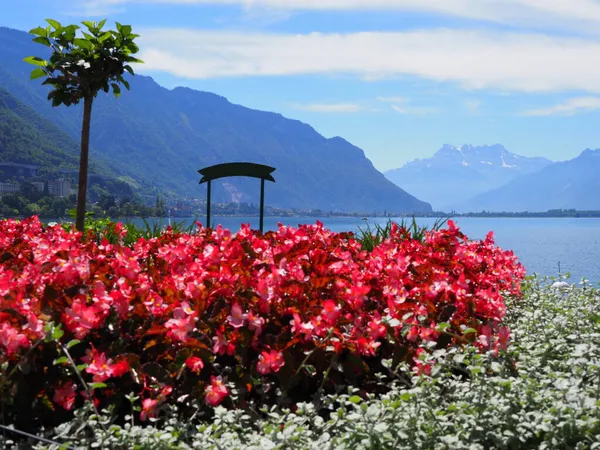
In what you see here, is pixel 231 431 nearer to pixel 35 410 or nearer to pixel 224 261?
pixel 35 410

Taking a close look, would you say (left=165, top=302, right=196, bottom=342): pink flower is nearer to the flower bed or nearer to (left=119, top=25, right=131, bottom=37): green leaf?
the flower bed

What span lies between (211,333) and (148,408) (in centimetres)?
48

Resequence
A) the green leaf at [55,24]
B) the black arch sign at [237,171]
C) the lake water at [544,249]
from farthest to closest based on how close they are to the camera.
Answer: the black arch sign at [237,171]
the green leaf at [55,24]
the lake water at [544,249]

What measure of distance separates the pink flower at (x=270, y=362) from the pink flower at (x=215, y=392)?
0.18 metres

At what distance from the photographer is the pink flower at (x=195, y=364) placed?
292cm

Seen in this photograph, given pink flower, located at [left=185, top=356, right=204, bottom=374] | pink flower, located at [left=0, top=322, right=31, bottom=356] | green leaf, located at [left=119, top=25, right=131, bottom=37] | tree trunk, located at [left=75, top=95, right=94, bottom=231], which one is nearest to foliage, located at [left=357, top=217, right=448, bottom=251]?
tree trunk, located at [left=75, top=95, right=94, bottom=231]

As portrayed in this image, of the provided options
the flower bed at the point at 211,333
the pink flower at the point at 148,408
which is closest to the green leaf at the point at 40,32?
the flower bed at the point at 211,333

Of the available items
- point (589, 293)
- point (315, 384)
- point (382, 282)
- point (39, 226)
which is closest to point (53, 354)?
point (315, 384)

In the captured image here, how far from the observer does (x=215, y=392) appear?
9.23 ft

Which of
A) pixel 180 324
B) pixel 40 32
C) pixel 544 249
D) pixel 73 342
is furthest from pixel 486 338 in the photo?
pixel 544 249

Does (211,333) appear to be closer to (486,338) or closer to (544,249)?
(486,338)

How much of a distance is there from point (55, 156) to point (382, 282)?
135969mm

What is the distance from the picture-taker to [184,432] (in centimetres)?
267

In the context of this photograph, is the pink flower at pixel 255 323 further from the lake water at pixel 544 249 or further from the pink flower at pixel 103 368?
the lake water at pixel 544 249
